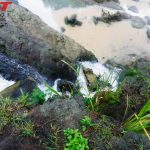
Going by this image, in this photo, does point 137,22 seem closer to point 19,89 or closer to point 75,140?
point 19,89

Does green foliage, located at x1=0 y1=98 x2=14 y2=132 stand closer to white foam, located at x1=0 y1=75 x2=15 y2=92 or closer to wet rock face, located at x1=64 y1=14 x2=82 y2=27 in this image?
white foam, located at x1=0 y1=75 x2=15 y2=92

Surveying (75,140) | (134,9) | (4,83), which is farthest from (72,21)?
(75,140)

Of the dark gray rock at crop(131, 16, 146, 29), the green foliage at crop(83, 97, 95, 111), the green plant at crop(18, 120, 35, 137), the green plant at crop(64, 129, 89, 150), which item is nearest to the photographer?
the green plant at crop(64, 129, 89, 150)

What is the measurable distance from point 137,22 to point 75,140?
19.8 feet

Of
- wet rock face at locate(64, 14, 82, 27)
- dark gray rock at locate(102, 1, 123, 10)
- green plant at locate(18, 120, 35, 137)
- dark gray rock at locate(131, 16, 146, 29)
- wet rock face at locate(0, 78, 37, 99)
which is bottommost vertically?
dark gray rock at locate(131, 16, 146, 29)

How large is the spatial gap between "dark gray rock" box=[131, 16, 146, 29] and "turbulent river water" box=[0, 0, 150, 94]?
12 centimetres

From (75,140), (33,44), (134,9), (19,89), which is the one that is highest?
(75,140)

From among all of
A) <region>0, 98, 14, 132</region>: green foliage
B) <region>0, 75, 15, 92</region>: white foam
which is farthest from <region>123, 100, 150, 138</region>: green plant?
<region>0, 75, 15, 92</region>: white foam

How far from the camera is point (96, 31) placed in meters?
8.44

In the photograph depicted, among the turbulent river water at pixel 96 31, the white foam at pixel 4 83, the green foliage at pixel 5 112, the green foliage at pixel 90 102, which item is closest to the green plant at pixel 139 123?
the green foliage at pixel 90 102

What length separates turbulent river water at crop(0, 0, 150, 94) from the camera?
7.99m

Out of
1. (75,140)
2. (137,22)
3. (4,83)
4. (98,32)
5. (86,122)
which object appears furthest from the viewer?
(137,22)

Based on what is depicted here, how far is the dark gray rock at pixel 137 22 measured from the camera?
8.86m

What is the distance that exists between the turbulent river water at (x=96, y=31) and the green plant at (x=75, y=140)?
3871 millimetres
